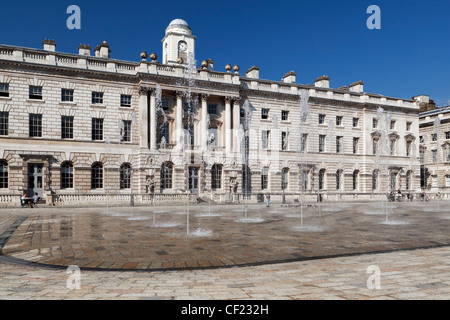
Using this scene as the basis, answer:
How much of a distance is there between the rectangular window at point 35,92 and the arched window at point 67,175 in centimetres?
665

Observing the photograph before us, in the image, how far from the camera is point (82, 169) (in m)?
36.0

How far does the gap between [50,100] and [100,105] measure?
4.52m

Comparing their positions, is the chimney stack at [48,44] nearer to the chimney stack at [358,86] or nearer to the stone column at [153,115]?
the stone column at [153,115]

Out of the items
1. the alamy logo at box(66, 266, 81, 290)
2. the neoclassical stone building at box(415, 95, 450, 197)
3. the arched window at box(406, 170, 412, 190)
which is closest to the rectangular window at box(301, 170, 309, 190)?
the arched window at box(406, 170, 412, 190)

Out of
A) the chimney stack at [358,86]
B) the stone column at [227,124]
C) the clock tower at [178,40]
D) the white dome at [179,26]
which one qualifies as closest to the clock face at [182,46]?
the clock tower at [178,40]

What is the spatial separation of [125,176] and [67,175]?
17.8ft

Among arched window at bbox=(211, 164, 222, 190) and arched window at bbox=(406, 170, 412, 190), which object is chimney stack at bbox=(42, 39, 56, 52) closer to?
arched window at bbox=(211, 164, 222, 190)

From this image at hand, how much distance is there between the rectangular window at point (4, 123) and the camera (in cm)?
3369

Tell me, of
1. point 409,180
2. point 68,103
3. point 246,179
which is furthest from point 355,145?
point 68,103

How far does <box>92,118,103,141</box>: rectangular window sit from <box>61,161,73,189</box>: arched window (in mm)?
3537

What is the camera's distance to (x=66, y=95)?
3628 cm

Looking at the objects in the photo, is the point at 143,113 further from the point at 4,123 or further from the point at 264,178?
the point at 264,178

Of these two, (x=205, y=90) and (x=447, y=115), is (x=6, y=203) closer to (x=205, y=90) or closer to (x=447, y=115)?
(x=205, y=90)
